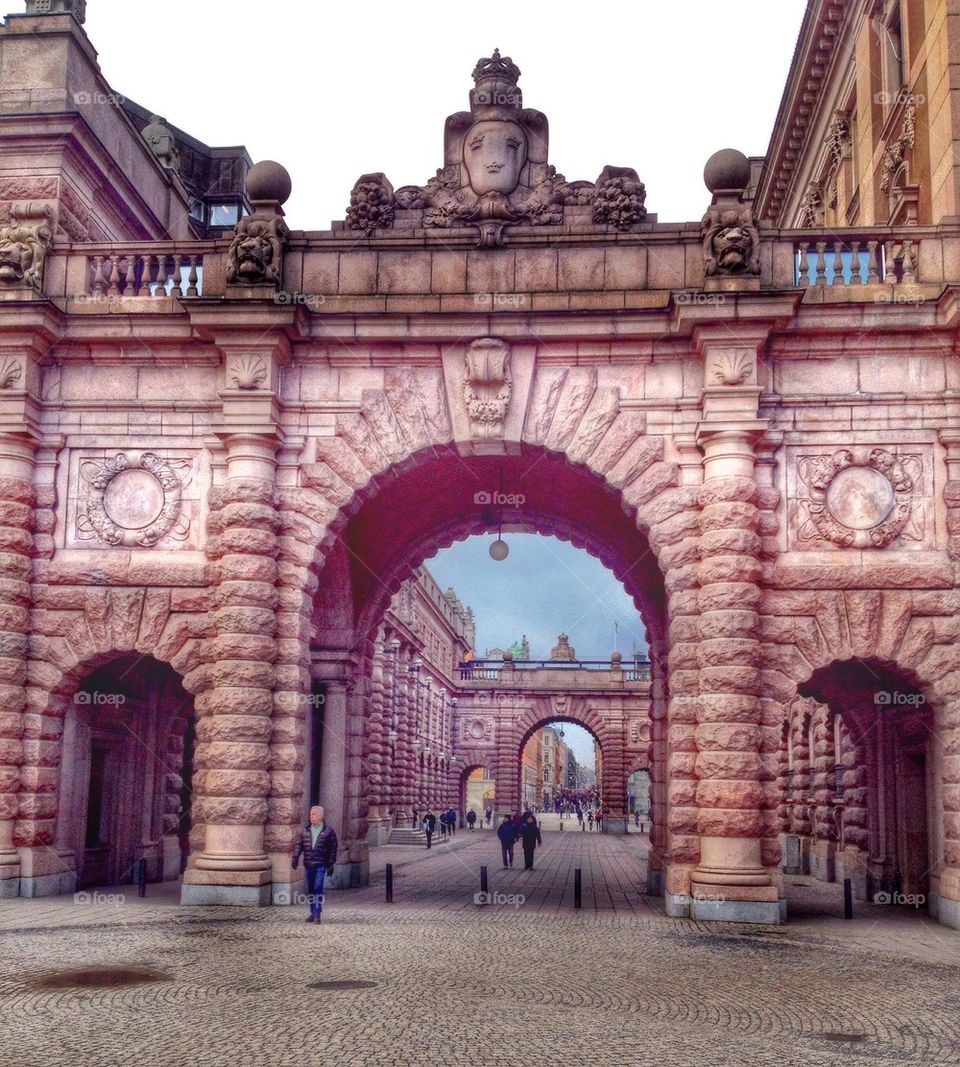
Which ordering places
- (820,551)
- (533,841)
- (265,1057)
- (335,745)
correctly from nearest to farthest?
(265,1057)
(820,551)
(335,745)
(533,841)

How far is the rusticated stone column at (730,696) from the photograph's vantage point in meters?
16.7

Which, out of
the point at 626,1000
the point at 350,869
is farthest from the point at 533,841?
the point at 626,1000

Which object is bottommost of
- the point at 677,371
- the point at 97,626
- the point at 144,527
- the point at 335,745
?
the point at 335,745

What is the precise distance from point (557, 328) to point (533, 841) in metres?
14.9

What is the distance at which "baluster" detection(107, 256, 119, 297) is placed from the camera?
19.5m

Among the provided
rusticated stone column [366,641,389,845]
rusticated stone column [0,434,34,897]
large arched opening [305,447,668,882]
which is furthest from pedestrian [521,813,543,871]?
rusticated stone column [0,434,34,897]

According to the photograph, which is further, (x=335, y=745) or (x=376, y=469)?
(x=335, y=745)

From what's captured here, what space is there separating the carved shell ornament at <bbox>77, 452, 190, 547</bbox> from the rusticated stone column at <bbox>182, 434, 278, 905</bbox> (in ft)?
2.46

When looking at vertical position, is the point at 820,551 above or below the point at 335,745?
above

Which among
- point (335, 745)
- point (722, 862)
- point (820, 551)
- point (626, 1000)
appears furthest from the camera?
point (335, 745)

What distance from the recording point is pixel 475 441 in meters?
18.8

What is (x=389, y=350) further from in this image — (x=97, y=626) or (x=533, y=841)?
(x=533, y=841)

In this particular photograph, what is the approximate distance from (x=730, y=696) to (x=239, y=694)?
6.57 m

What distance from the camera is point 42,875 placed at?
18281 millimetres
